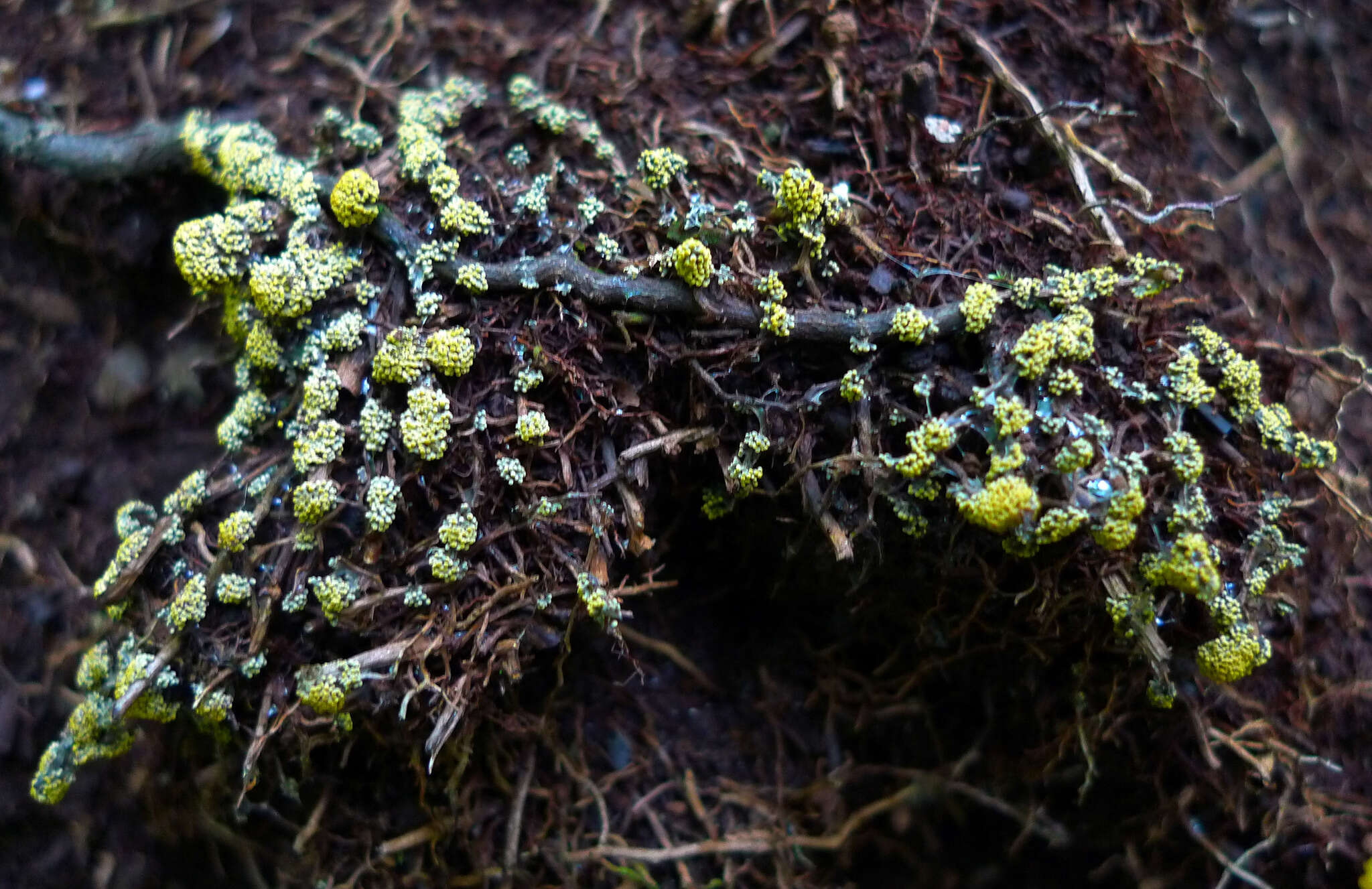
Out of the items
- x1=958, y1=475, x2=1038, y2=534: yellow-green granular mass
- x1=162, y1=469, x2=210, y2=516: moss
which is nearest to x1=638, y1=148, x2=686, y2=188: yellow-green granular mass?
x1=958, y1=475, x2=1038, y2=534: yellow-green granular mass

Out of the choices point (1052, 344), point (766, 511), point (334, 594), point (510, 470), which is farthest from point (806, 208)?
point (334, 594)

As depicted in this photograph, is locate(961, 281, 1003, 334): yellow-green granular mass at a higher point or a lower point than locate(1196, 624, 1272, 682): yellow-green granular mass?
higher

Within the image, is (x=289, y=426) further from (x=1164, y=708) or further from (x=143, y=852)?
(x=1164, y=708)

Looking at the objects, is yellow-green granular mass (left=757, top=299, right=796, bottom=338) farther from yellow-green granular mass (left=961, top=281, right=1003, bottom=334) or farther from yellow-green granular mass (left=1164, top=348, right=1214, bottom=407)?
yellow-green granular mass (left=1164, top=348, right=1214, bottom=407)

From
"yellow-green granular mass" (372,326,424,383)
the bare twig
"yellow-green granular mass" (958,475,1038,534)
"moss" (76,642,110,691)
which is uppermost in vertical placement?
the bare twig

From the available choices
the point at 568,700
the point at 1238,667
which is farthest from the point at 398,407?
the point at 1238,667

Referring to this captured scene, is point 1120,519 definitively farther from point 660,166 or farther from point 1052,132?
point 660,166
